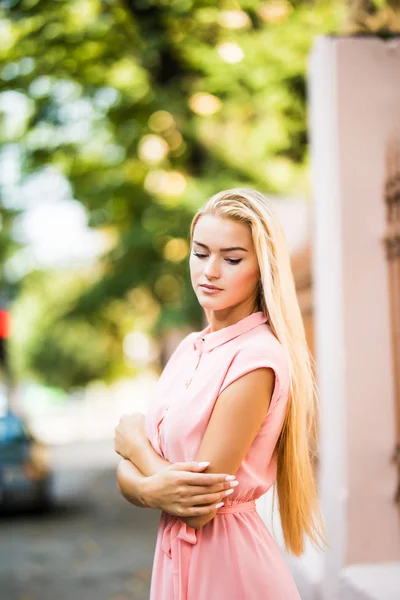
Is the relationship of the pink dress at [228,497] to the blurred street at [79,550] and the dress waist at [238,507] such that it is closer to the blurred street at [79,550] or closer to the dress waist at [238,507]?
the dress waist at [238,507]

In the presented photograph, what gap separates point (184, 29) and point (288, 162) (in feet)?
6.88

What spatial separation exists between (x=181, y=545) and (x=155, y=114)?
9376mm

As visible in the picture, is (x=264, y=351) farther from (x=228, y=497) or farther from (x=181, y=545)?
(x=181, y=545)

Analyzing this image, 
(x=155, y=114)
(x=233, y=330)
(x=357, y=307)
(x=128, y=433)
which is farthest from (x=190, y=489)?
(x=155, y=114)

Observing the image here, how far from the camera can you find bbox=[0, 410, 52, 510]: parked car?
464 inches

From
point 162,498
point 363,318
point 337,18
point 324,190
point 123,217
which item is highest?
point 337,18

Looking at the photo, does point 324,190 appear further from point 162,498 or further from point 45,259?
point 45,259

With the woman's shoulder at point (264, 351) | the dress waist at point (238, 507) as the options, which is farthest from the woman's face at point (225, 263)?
the dress waist at point (238, 507)

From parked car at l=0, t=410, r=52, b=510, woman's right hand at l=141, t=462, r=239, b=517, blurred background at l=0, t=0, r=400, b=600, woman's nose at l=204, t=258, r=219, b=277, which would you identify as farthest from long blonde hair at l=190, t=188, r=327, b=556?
parked car at l=0, t=410, r=52, b=510

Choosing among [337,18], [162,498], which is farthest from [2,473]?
[162,498]

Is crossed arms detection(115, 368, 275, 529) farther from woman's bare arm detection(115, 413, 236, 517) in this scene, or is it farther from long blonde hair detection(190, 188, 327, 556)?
long blonde hair detection(190, 188, 327, 556)

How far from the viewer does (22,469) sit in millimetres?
11859

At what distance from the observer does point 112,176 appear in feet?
37.6

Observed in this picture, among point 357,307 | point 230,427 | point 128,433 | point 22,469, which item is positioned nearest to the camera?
point 230,427
